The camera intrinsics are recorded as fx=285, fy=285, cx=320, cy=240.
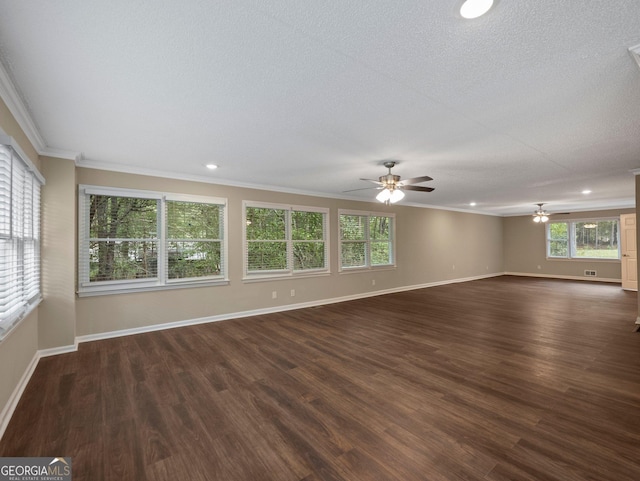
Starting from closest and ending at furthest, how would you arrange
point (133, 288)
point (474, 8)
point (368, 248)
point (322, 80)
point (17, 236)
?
point (474, 8)
point (322, 80)
point (17, 236)
point (133, 288)
point (368, 248)

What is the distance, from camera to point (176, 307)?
457 cm

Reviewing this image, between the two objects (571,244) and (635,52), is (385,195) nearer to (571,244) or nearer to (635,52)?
(635,52)

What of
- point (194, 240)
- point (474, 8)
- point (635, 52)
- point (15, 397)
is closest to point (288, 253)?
point (194, 240)

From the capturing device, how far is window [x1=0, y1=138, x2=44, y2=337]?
2123 millimetres

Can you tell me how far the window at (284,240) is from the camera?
5.41m

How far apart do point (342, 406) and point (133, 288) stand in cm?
354

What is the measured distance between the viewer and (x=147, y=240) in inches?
170

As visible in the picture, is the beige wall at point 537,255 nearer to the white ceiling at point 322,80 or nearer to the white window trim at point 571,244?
the white window trim at point 571,244

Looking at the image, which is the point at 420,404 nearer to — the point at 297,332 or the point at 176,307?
the point at 297,332

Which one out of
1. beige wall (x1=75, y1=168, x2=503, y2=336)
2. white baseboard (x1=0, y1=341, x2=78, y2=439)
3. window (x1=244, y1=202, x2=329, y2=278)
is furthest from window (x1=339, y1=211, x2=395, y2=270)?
white baseboard (x1=0, y1=341, x2=78, y2=439)

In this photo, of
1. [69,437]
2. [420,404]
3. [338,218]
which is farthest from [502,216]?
[69,437]

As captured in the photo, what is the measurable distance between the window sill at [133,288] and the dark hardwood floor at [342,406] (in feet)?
2.19

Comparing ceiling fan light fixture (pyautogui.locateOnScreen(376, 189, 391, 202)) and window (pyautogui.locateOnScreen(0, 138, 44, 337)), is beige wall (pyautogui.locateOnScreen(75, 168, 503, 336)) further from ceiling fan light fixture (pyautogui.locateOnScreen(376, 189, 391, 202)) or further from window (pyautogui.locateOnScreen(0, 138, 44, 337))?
ceiling fan light fixture (pyautogui.locateOnScreen(376, 189, 391, 202))

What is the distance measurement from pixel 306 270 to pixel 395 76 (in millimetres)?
4522
